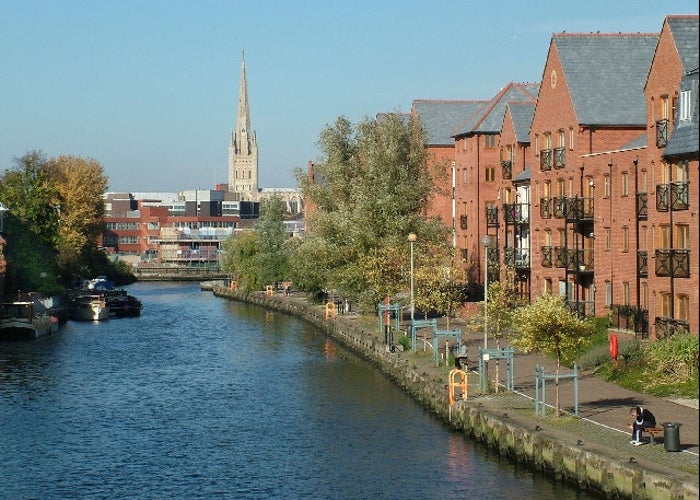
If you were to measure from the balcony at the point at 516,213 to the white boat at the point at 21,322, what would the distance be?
114 ft

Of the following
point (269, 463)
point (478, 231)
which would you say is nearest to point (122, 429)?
point (269, 463)

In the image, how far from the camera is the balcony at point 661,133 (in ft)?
190

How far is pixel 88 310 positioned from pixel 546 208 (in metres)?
54.6

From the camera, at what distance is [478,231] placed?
9688cm

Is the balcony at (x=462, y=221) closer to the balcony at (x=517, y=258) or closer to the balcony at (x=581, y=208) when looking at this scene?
the balcony at (x=517, y=258)

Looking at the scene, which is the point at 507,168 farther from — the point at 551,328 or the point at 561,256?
the point at 551,328

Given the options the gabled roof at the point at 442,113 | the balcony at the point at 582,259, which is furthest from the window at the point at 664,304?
the gabled roof at the point at 442,113

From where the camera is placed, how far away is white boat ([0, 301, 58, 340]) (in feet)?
302

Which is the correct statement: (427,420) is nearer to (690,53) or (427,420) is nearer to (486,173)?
(690,53)

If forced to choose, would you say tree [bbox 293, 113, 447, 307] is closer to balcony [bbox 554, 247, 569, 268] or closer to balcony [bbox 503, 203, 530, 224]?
balcony [bbox 503, 203, 530, 224]

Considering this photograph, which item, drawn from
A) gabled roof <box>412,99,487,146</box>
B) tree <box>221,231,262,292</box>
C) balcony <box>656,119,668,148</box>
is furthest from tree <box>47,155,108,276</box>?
balcony <box>656,119,668,148</box>

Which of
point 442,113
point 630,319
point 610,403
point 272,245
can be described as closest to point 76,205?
point 272,245

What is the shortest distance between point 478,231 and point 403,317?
33.3 feet

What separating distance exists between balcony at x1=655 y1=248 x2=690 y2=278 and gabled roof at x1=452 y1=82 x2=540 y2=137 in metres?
38.3
